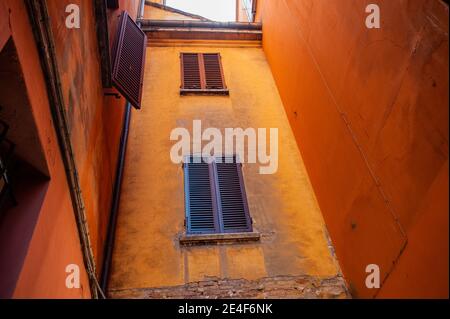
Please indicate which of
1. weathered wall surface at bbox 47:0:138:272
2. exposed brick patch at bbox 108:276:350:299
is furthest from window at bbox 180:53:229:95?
exposed brick patch at bbox 108:276:350:299

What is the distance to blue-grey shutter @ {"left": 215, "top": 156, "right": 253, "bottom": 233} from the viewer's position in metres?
6.34

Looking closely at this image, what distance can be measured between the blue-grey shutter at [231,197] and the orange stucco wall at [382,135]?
105cm

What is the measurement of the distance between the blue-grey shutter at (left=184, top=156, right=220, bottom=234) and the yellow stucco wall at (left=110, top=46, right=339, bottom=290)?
12 centimetres

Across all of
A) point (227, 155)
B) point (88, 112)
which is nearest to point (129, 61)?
point (88, 112)

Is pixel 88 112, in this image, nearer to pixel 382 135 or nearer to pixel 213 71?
pixel 382 135

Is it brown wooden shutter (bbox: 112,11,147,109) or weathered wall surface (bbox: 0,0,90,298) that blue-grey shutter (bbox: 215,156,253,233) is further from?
weathered wall surface (bbox: 0,0,90,298)

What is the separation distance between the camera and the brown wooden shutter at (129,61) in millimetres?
6235

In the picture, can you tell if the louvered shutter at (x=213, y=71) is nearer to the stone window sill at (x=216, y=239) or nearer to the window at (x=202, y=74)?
the window at (x=202, y=74)

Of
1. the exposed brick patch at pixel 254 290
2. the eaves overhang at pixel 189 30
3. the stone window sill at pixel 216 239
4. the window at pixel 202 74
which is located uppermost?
the eaves overhang at pixel 189 30

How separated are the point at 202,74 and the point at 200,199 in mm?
3218

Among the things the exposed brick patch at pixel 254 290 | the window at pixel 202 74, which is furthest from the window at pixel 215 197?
the window at pixel 202 74

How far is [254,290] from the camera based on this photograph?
560 centimetres
